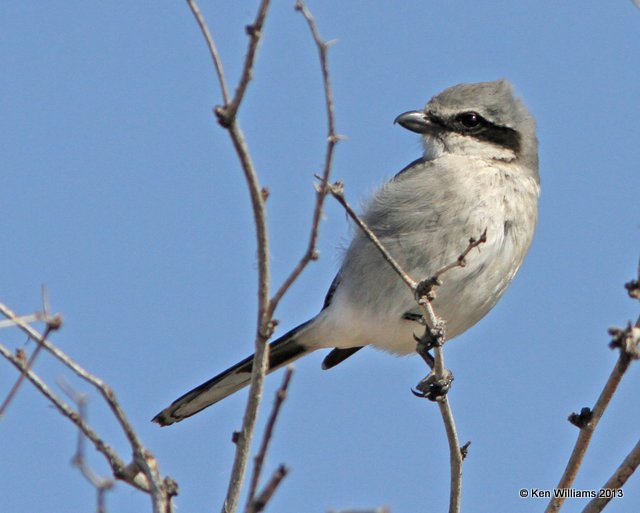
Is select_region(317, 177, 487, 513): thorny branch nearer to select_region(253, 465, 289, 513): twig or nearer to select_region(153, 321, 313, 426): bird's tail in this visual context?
select_region(253, 465, 289, 513): twig

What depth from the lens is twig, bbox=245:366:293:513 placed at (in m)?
1.77

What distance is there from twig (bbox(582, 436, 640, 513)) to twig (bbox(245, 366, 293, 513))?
3.93 ft

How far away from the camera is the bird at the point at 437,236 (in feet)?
15.7

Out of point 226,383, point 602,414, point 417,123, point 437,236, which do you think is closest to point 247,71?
point 602,414

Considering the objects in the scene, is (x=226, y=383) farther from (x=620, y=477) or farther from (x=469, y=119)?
(x=620, y=477)

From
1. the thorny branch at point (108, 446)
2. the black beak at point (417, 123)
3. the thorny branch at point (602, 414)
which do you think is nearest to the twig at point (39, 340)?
the thorny branch at point (108, 446)

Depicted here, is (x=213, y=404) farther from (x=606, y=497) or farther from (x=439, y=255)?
(x=606, y=497)

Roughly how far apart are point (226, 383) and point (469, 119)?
2.07 meters

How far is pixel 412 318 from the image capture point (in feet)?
16.4

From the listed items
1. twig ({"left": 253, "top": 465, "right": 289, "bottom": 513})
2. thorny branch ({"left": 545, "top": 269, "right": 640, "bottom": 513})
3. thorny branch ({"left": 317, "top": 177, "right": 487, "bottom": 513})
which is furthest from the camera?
thorny branch ({"left": 317, "top": 177, "right": 487, "bottom": 513})

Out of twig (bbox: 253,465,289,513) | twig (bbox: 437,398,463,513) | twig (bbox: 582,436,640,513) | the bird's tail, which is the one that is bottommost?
twig (bbox: 253,465,289,513)

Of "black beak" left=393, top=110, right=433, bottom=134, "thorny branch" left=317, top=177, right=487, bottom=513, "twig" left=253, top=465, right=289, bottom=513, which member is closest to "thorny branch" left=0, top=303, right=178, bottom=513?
"twig" left=253, top=465, right=289, bottom=513

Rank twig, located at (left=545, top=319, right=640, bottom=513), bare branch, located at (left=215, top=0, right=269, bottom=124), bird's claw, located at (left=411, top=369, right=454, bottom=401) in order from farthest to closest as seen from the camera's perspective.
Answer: bird's claw, located at (left=411, top=369, right=454, bottom=401), twig, located at (left=545, top=319, right=640, bottom=513), bare branch, located at (left=215, top=0, right=269, bottom=124)

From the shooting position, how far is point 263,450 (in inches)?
75.8
